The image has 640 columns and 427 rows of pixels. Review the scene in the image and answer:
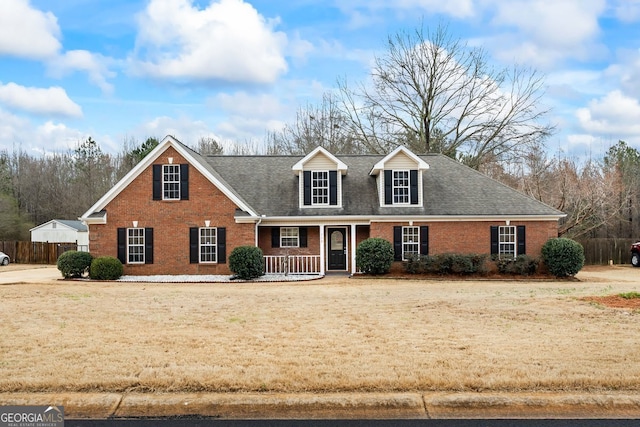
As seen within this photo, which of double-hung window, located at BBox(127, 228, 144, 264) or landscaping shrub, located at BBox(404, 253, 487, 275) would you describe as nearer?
landscaping shrub, located at BBox(404, 253, 487, 275)

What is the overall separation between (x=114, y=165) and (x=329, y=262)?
142 ft

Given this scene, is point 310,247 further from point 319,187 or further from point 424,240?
point 424,240

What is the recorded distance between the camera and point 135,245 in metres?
24.3

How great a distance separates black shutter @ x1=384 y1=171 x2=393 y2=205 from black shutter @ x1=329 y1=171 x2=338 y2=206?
224 cm

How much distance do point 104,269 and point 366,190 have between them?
12.2 metres

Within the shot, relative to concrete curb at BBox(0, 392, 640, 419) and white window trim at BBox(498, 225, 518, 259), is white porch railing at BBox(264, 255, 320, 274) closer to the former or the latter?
white window trim at BBox(498, 225, 518, 259)

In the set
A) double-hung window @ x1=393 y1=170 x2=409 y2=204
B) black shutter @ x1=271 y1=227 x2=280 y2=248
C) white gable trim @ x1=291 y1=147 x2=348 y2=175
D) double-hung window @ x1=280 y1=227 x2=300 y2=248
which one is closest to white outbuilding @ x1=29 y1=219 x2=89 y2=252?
black shutter @ x1=271 y1=227 x2=280 y2=248

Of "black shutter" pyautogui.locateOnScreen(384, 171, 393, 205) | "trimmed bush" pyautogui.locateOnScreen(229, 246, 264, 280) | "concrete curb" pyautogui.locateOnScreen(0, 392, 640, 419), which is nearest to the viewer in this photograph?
"concrete curb" pyautogui.locateOnScreen(0, 392, 640, 419)

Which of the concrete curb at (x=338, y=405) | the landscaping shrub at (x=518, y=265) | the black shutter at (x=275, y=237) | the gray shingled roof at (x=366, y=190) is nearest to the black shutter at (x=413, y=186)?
the gray shingled roof at (x=366, y=190)

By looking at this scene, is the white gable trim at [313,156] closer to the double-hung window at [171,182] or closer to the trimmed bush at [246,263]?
the trimmed bush at [246,263]

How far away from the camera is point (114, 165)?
62344 millimetres

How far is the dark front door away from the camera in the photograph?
2647 centimetres

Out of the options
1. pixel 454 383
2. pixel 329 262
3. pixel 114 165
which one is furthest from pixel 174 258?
pixel 114 165

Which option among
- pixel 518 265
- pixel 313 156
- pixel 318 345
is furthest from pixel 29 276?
pixel 318 345
